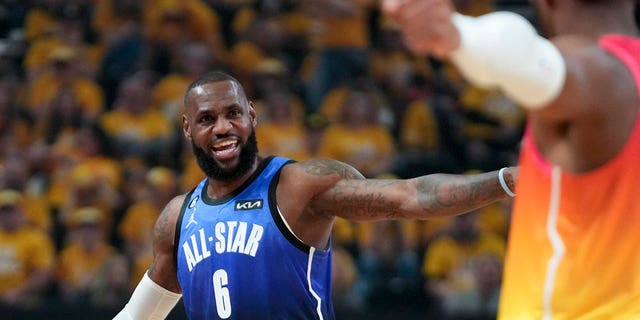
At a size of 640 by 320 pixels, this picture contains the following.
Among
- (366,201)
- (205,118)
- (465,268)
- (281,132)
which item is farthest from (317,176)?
(281,132)

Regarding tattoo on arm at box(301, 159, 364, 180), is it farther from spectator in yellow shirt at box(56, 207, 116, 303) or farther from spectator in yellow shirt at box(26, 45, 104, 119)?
spectator in yellow shirt at box(26, 45, 104, 119)

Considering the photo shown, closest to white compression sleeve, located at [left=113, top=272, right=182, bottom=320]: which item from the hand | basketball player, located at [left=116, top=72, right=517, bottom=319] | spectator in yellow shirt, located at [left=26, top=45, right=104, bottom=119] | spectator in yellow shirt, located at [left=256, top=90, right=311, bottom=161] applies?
basketball player, located at [left=116, top=72, right=517, bottom=319]

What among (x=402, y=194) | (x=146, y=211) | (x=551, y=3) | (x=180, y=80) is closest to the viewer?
(x=551, y=3)

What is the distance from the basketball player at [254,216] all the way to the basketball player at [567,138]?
1.86m

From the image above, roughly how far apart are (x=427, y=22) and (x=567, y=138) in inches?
18.9

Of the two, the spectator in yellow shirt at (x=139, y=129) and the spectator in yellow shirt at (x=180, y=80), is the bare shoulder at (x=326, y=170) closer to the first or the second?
the spectator in yellow shirt at (x=139, y=129)

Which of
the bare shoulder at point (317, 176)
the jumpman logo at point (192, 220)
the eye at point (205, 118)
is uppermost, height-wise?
the eye at point (205, 118)

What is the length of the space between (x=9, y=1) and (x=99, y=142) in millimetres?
2535

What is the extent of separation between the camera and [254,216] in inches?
202

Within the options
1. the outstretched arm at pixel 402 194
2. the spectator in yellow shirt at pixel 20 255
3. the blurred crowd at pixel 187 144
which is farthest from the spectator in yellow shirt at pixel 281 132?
the outstretched arm at pixel 402 194

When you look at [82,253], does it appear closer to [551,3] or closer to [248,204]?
[248,204]

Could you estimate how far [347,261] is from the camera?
336 inches

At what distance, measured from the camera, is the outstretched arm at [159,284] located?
5.50 m

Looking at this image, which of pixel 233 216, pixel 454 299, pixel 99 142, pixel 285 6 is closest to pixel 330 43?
pixel 285 6
